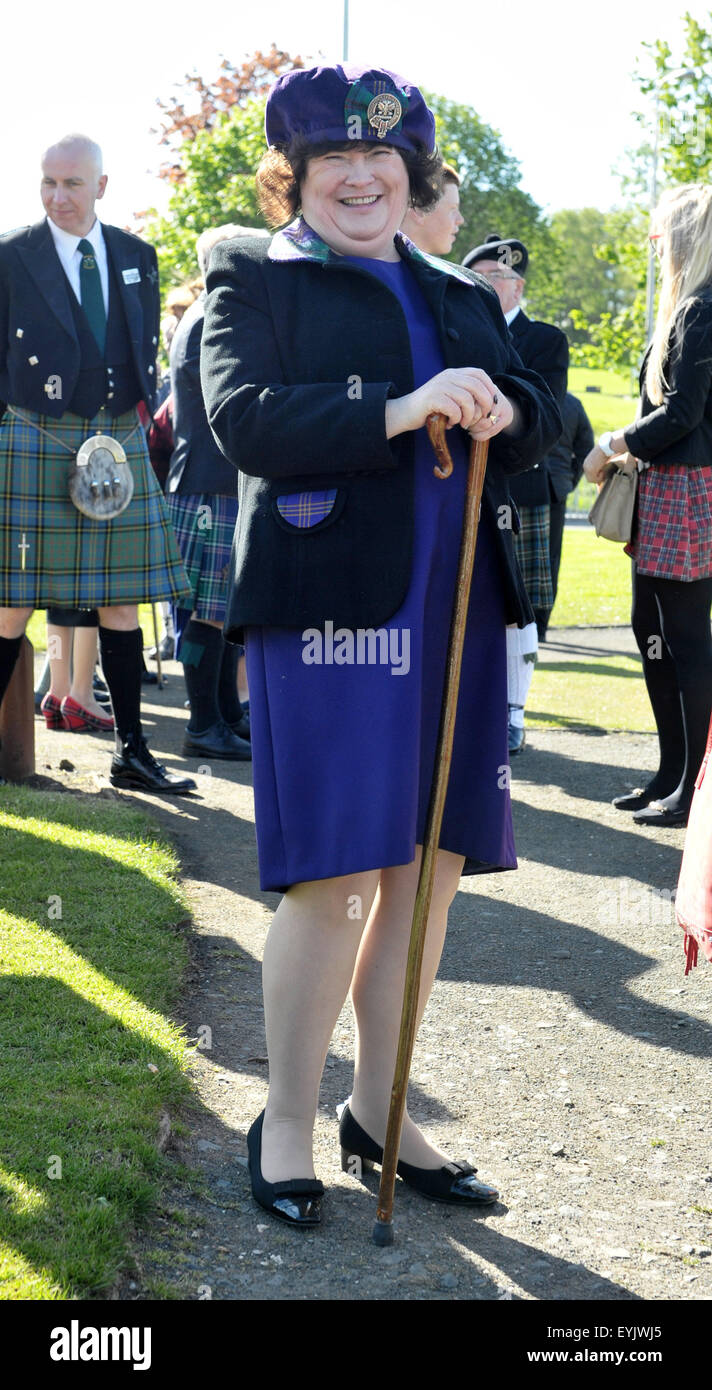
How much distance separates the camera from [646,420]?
223 inches

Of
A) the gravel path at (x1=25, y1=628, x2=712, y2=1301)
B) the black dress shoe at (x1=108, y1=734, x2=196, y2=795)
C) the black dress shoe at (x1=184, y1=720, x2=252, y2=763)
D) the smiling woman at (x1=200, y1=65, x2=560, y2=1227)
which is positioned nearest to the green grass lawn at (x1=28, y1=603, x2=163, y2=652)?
the black dress shoe at (x1=184, y1=720, x2=252, y2=763)

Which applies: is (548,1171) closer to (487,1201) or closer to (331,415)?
(487,1201)

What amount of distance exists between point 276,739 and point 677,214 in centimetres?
374

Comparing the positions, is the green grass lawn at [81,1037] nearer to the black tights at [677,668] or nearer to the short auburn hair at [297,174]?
the short auburn hair at [297,174]

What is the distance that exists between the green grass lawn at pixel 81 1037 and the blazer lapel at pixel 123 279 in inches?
74.5

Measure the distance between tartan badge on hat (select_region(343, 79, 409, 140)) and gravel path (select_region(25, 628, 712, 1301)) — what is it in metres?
1.99

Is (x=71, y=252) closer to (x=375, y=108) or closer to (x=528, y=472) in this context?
(x=528, y=472)

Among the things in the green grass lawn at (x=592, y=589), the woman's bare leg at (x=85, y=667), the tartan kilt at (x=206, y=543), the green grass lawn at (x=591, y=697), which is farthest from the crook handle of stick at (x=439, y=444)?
the green grass lawn at (x=592, y=589)

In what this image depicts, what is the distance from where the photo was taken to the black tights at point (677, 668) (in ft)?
19.2

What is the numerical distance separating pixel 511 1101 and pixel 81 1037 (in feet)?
3.26

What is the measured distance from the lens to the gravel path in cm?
259

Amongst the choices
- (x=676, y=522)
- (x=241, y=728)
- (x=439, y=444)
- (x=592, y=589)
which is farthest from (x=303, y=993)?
(x=592, y=589)
